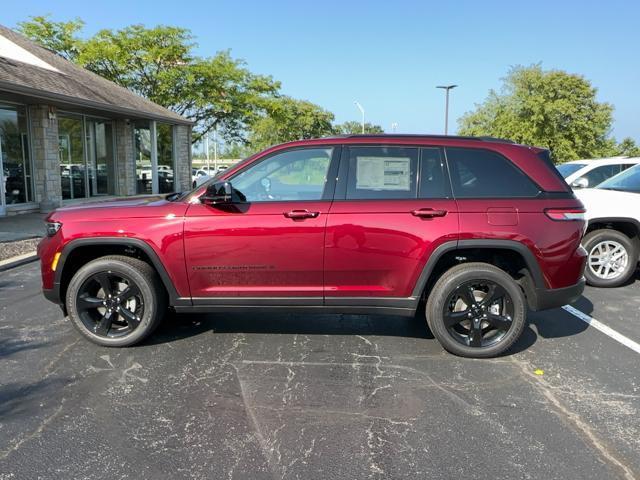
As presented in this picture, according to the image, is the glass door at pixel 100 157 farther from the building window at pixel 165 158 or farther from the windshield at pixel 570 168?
the windshield at pixel 570 168

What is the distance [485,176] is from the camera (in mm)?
4203

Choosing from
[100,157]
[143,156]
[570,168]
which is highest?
[143,156]

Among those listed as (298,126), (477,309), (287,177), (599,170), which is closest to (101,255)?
(287,177)

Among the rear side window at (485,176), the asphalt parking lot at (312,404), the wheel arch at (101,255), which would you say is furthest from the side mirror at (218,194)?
the rear side window at (485,176)

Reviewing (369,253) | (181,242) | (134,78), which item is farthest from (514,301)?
(134,78)

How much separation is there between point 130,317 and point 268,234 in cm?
144

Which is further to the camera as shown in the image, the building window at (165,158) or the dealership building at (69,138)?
the building window at (165,158)

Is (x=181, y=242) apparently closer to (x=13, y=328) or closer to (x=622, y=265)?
(x=13, y=328)

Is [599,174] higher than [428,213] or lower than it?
higher

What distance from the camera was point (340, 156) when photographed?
14.0 feet

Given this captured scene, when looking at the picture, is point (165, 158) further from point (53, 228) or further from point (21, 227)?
point (53, 228)

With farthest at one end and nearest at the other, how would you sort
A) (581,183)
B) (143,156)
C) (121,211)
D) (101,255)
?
(143,156), (581,183), (101,255), (121,211)

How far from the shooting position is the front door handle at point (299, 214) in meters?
4.05

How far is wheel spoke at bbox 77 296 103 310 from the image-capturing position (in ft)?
14.3
